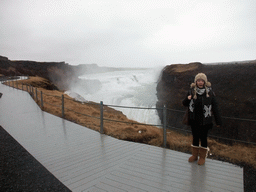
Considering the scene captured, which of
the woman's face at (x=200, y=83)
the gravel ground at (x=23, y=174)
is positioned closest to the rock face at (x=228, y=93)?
the woman's face at (x=200, y=83)

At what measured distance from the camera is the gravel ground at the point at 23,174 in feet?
9.71

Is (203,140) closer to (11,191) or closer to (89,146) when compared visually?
(89,146)

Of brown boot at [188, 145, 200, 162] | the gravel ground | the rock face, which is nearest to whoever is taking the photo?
the gravel ground

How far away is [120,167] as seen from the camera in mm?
3615

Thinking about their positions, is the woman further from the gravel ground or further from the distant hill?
the distant hill

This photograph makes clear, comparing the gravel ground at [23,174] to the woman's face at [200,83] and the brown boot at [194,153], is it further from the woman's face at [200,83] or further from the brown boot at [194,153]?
the woman's face at [200,83]

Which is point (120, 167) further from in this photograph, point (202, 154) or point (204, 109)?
point (204, 109)

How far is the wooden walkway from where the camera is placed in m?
2.97

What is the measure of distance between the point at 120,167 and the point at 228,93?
14933 millimetres

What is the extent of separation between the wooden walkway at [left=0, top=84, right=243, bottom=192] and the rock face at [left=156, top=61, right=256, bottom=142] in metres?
9.53

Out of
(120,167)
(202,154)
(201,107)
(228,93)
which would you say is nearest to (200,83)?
(201,107)

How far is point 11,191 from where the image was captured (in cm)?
286

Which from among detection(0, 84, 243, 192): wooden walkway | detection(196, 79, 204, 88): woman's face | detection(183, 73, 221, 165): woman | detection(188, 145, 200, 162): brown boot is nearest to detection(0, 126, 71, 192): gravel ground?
detection(0, 84, 243, 192): wooden walkway

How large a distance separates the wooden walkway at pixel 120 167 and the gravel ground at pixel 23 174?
Answer: 0.43ft
